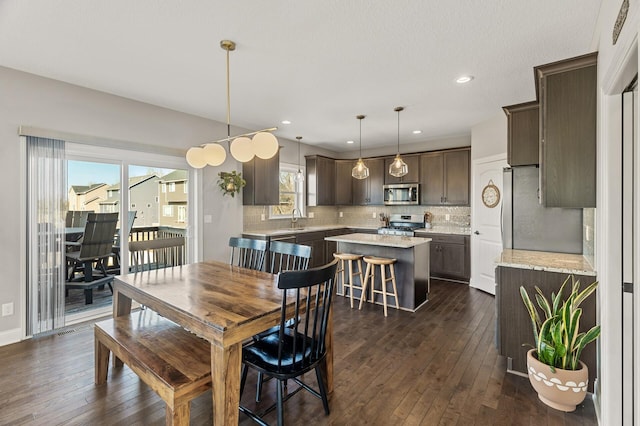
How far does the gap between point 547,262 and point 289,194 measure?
15.7 feet

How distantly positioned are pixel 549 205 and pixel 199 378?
2.65 m

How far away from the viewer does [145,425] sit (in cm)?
188

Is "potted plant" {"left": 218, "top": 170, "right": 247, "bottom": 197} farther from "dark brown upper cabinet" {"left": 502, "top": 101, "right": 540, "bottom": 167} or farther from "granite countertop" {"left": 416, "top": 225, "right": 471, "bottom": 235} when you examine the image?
"dark brown upper cabinet" {"left": 502, "top": 101, "right": 540, "bottom": 167}

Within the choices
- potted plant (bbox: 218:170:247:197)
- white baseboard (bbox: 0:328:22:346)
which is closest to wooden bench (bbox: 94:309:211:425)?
white baseboard (bbox: 0:328:22:346)

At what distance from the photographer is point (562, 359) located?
200cm

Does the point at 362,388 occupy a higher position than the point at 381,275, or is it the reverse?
the point at 381,275

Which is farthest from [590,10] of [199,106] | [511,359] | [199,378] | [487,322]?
[199,106]

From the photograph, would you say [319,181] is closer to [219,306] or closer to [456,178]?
[456,178]

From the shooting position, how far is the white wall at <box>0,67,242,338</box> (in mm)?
2938

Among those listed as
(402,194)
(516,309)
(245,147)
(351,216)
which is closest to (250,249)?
(245,147)

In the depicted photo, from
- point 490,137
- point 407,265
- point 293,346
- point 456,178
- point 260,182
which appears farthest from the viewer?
point 456,178

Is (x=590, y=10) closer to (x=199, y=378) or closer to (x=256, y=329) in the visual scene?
(x=256, y=329)

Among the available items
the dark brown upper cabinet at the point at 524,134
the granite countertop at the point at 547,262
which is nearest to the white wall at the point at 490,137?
the dark brown upper cabinet at the point at 524,134

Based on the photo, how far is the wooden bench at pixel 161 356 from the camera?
1.56 meters
